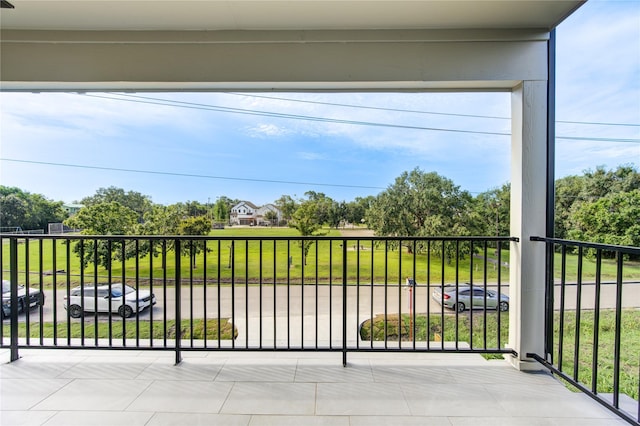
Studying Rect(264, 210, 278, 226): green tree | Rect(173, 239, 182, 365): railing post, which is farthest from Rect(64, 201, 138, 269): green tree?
Rect(264, 210, 278, 226): green tree

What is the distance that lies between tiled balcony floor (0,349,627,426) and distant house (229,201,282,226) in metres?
1.06

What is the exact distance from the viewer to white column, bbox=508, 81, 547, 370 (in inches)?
74.5

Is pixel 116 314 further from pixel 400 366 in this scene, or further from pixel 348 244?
pixel 400 366

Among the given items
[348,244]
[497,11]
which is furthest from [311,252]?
[497,11]

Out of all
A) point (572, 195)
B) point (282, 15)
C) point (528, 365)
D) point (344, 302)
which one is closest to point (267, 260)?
point (344, 302)

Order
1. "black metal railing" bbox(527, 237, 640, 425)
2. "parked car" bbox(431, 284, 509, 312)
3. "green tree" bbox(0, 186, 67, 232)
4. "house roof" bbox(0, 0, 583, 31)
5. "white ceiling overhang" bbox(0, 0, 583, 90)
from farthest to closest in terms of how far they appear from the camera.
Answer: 1. "parked car" bbox(431, 284, 509, 312)
2. "green tree" bbox(0, 186, 67, 232)
3. "white ceiling overhang" bbox(0, 0, 583, 90)
4. "house roof" bbox(0, 0, 583, 31)
5. "black metal railing" bbox(527, 237, 640, 425)

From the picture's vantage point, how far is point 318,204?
2.63m

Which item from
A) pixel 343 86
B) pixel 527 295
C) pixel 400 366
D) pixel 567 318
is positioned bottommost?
pixel 400 366

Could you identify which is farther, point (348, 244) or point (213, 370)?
point (348, 244)

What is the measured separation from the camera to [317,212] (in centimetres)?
256

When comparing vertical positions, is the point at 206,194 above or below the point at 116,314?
above

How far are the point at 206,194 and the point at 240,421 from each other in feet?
6.44

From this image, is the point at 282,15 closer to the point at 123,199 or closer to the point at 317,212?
the point at 317,212

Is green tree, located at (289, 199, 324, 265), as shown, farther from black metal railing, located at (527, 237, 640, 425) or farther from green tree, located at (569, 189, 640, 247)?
green tree, located at (569, 189, 640, 247)
